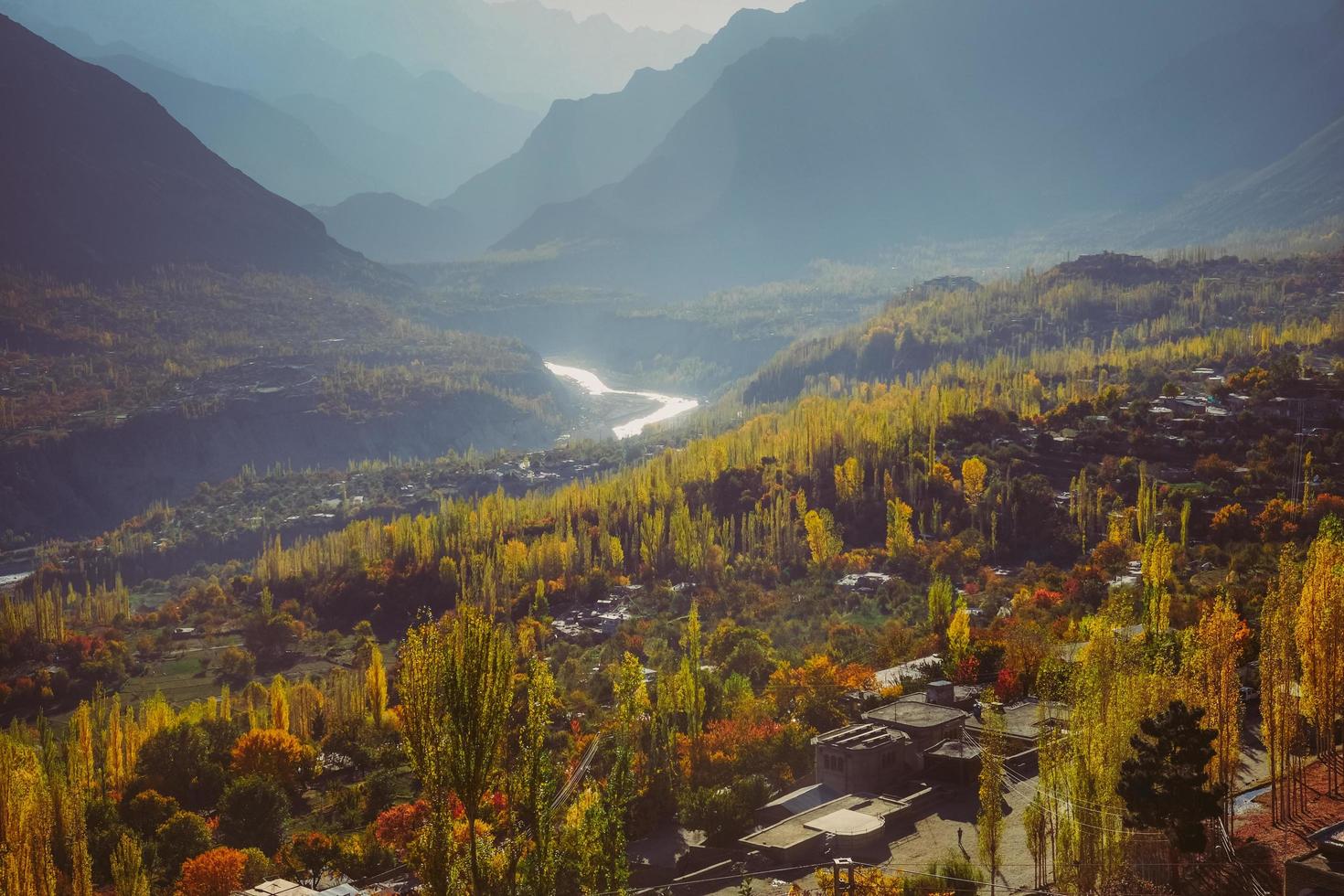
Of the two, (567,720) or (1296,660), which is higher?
(1296,660)

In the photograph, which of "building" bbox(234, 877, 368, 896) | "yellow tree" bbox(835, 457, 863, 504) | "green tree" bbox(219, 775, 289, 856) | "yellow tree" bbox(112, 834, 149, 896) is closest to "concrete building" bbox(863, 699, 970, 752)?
"building" bbox(234, 877, 368, 896)

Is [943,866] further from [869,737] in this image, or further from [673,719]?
[673,719]

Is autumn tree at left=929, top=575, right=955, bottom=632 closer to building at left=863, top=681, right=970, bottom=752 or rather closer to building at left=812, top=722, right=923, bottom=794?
building at left=863, top=681, right=970, bottom=752

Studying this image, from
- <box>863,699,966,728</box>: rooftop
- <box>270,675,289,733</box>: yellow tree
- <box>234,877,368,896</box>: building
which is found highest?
<box>863,699,966,728</box>: rooftop

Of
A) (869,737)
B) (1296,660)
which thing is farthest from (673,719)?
(1296,660)

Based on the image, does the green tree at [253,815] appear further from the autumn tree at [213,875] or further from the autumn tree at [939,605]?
the autumn tree at [939,605]

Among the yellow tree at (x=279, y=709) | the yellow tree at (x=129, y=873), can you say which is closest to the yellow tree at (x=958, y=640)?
the yellow tree at (x=129, y=873)

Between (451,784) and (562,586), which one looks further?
(562,586)
